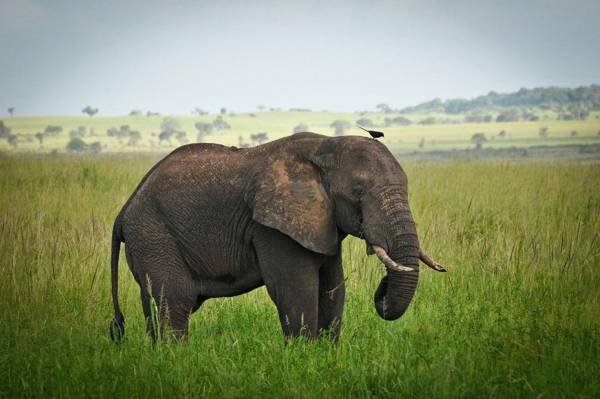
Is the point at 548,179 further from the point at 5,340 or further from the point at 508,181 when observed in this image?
the point at 5,340

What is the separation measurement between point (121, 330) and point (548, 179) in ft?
41.9

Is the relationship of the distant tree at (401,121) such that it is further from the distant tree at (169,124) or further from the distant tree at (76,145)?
the distant tree at (76,145)

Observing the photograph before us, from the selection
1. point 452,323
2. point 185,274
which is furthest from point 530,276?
point 185,274

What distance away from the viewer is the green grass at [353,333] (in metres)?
5.90

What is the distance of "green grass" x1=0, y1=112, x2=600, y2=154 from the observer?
84.1 metres

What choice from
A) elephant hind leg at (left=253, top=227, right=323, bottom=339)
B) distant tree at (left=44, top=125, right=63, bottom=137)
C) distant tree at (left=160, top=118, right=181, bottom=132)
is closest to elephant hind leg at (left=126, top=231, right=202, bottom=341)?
elephant hind leg at (left=253, top=227, right=323, bottom=339)

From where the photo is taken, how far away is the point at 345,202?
21.9 feet

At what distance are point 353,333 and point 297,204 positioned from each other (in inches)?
56.9

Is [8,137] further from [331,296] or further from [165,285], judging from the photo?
[331,296]

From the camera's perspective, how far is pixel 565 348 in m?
6.21

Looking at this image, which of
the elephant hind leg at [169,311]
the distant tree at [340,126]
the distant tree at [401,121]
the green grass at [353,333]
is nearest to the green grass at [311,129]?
the distant tree at [340,126]

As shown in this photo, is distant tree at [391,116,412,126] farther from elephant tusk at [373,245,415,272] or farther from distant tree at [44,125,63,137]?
elephant tusk at [373,245,415,272]

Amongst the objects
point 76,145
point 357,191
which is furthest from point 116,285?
point 76,145

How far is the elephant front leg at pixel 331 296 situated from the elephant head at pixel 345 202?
0.34 m
